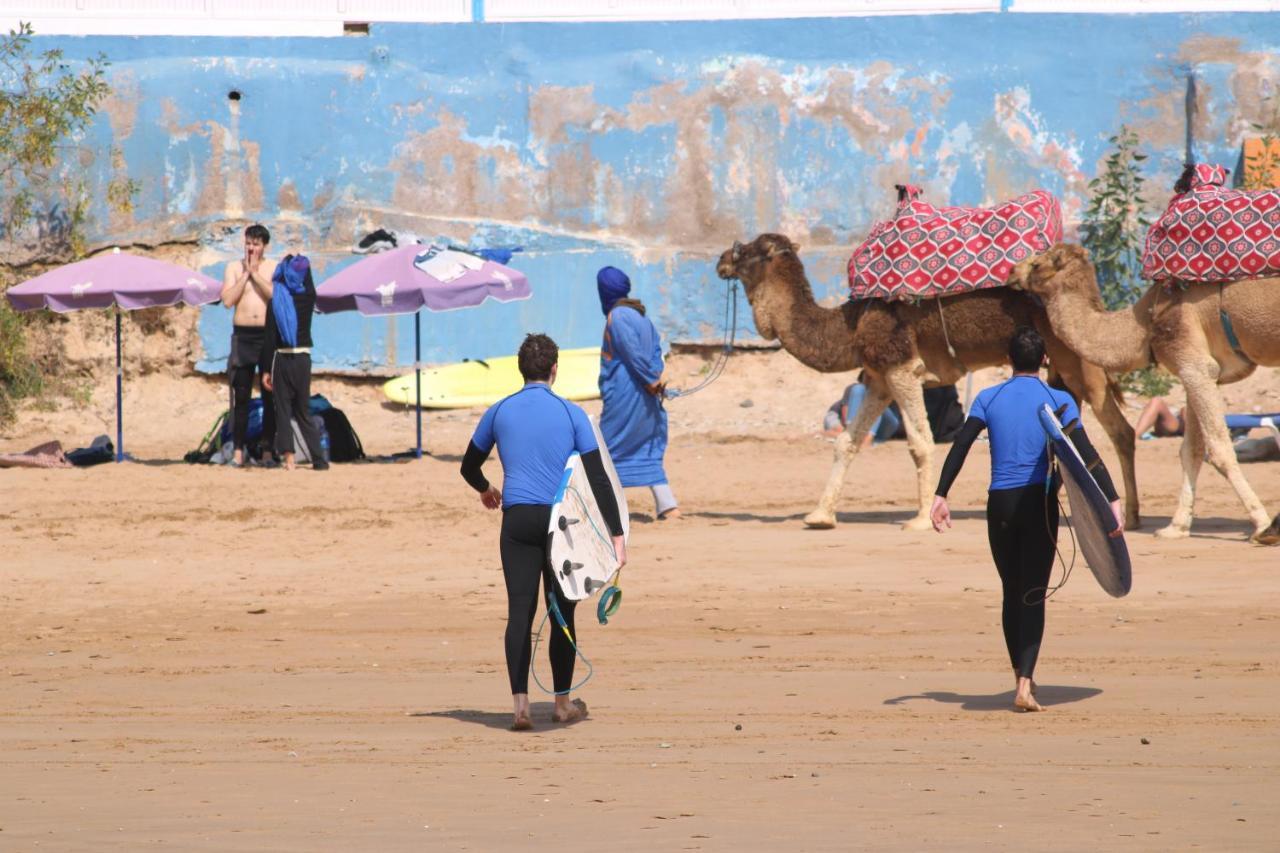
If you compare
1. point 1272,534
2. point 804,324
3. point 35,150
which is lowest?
point 1272,534

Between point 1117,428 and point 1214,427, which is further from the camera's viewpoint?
point 1117,428

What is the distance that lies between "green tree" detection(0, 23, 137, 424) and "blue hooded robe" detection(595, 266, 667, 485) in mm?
8203

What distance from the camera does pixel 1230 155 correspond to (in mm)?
21047

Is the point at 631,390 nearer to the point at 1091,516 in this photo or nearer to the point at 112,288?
the point at 112,288

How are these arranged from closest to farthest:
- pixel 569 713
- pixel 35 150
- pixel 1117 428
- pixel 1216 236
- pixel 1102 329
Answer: pixel 569 713
pixel 1216 236
pixel 1102 329
pixel 1117 428
pixel 35 150

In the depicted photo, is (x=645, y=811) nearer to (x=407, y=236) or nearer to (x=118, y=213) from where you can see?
(x=407, y=236)

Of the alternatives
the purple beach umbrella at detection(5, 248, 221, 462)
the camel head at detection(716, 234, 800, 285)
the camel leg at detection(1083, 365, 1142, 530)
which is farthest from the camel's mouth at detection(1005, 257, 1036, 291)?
the purple beach umbrella at detection(5, 248, 221, 462)

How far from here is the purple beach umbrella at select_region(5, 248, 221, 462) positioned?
56.8ft

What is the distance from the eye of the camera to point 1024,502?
812 cm

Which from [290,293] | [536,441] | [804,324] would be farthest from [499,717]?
[290,293]

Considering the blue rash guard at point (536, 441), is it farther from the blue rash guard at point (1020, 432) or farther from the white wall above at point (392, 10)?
the white wall above at point (392, 10)

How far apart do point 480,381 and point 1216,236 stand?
32.9 feet

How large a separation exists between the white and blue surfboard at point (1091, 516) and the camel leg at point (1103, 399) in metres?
5.55

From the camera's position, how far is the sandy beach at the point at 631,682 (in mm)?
6215
